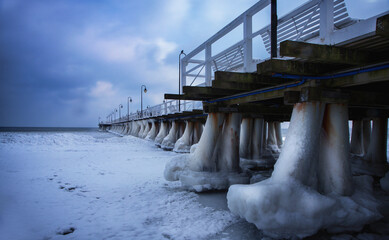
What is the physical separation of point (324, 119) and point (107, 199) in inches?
226

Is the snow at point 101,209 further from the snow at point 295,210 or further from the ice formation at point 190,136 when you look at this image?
the ice formation at point 190,136

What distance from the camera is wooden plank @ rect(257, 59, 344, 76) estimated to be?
4441 mm

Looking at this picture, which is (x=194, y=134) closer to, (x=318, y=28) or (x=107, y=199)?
(x=107, y=199)

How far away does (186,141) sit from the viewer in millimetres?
19328

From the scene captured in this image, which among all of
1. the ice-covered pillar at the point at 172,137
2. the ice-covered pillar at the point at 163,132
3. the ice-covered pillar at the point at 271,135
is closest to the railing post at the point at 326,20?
the ice-covered pillar at the point at 271,135

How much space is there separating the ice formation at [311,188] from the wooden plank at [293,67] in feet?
2.27

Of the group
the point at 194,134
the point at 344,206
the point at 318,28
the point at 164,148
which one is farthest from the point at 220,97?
the point at 164,148

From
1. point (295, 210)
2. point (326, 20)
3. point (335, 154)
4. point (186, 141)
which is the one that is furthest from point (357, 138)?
point (326, 20)

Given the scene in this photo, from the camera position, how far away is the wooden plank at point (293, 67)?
14.6ft

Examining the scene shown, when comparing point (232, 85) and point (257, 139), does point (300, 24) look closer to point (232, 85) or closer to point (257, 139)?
point (232, 85)

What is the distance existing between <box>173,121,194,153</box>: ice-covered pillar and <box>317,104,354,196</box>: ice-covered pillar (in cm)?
1353

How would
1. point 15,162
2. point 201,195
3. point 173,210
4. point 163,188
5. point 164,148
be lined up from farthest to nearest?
point 164,148
point 15,162
point 163,188
point 201,195
point 173,210

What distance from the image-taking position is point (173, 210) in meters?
6.02

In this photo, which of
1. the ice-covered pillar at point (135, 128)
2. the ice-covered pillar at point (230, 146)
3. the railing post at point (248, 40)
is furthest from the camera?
the ice-covered pillar at point (135, 128)
